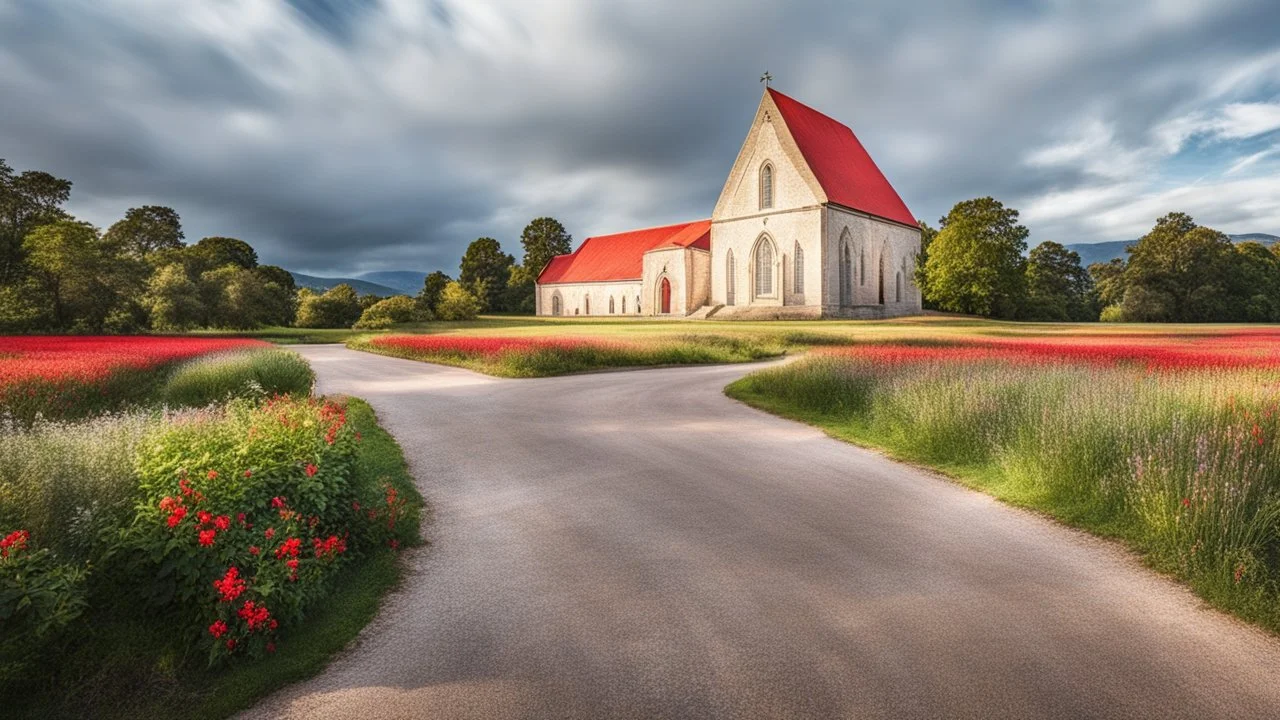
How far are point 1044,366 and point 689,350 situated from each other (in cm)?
1304

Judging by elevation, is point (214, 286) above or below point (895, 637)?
above

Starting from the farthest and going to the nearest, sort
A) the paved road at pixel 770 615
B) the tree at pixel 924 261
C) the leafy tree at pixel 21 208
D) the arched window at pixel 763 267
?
1. the tree at pixel 924 261
2. the arched window at pixel 763 267
3. the leafy tree at pixel 21 208
4. the paved road at pixel 770 615

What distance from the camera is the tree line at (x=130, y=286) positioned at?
27938 millimetres

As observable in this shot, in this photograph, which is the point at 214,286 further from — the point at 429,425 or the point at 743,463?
the point at 743,463

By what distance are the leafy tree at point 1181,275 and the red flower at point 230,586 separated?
73.9 m

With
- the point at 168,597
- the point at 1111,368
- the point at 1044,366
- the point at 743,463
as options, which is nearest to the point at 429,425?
the point at 743,463

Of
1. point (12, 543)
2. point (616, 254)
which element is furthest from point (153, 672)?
point (616, 254)

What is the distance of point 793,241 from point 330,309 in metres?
42.6

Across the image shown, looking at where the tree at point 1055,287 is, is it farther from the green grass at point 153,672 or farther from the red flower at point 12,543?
the red flower at point 12,543

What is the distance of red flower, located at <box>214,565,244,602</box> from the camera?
345cm

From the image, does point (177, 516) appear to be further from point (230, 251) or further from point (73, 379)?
point (230, 251)

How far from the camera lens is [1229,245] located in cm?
5994

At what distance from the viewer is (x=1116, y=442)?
6504mm

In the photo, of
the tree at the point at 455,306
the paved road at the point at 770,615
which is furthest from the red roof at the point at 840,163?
→ the paved road at the point at 770,615
